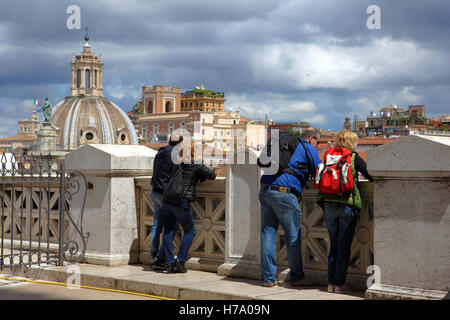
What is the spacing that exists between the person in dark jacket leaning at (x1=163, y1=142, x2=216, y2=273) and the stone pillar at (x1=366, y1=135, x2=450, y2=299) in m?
2.27

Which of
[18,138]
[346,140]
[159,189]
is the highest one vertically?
[18,138]

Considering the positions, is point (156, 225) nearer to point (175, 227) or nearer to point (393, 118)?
point (175, 227)

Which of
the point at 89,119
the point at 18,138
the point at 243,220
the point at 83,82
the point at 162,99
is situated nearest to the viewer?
the point at 243,220

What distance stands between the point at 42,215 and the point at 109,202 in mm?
1791

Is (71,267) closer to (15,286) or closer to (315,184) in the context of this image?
(15,286)

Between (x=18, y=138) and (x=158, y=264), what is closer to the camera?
(x=158, y=264)

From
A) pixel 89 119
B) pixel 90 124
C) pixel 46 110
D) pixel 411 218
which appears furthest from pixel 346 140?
pixel 89 119

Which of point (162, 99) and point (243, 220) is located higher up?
point (162, 99)

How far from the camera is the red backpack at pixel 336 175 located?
20.5ft

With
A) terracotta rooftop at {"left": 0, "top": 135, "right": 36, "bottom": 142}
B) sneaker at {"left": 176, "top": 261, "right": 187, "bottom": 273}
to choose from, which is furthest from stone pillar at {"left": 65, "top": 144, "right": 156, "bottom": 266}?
terracotta rooftop at {"left": 0, "top": 135, "right": 36, "bottom": 142}

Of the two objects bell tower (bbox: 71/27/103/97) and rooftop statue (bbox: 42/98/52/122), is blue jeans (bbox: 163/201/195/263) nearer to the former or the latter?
rooftop statue (bbox: 42/98/52/122)

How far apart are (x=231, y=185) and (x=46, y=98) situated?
105 m

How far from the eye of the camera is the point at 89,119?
127688mm
